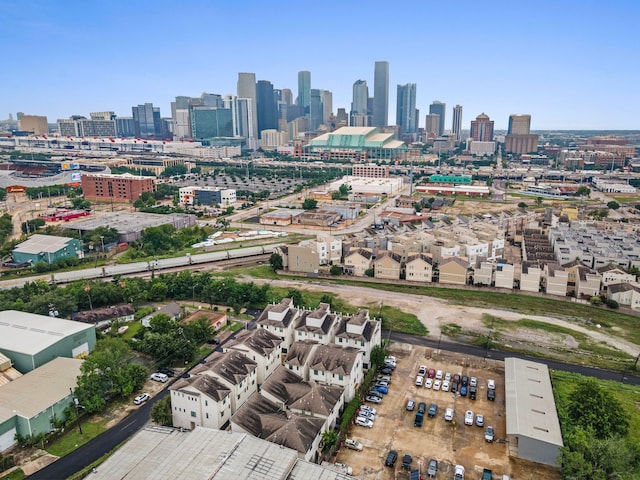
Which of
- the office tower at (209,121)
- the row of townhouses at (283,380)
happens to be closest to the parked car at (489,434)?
the row of townhouses at (283,380)

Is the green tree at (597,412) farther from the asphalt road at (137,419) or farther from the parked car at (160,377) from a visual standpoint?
the parked car at (160,377)

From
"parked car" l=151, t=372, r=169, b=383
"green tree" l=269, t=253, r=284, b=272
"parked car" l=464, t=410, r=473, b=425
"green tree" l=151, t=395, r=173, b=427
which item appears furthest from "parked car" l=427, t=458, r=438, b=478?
"green tree" l=269, t=253, r=284, b=272

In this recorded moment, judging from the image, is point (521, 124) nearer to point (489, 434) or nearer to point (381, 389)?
point (381, 389)

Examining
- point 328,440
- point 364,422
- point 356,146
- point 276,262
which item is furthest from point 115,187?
point 356,146

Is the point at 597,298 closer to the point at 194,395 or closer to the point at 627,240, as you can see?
the point at 627,240

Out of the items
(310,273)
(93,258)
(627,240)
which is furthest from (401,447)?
(627,240)

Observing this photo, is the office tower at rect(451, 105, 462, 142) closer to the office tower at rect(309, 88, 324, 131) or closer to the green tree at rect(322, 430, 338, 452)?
the office tower at rect(309, 88, 324, 131)
